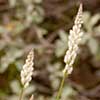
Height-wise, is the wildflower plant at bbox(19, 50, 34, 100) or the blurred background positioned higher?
the blurred background

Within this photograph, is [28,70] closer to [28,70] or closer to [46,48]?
[28,70]

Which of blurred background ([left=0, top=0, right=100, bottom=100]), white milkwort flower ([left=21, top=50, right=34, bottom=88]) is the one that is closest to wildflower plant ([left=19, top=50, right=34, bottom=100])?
white milkwort flower ([left=21, top=50, right=34, bottom=88])

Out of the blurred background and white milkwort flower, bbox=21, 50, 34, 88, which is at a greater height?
the blurred background

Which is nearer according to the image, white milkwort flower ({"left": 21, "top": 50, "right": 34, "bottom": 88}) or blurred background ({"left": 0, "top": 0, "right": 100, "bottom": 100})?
white milkwort flower ({"left": 21, "top": 50, "right": 34, "bottom": 88})

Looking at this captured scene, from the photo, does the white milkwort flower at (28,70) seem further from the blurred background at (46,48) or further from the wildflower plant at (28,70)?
the blurred background at (46,48)

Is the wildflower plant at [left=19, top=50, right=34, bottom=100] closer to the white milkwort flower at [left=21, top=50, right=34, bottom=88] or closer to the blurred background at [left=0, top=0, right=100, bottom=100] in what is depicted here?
the white milkwort flower at [left=21, top=50, right=34, bottom=88]

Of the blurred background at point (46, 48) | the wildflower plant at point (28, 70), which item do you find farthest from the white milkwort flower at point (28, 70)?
the blurred background at point (46, 48)

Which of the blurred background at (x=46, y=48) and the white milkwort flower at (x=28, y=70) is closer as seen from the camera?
the white milkwort flower at (x=28, y=70)

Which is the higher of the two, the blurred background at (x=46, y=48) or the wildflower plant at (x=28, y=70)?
the blurred background at (x=46, y=48)

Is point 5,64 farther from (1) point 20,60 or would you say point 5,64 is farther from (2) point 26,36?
(2) point 26,36

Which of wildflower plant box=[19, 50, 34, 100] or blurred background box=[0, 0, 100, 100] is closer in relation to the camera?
wildflower plant box=[19, 50, 34, 100]
